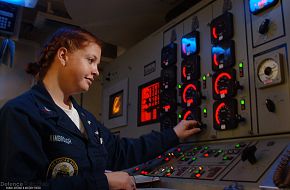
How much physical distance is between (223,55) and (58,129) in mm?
Answer: 1076

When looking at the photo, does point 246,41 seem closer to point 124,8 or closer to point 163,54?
point 163,54

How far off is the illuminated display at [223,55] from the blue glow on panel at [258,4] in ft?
0.70

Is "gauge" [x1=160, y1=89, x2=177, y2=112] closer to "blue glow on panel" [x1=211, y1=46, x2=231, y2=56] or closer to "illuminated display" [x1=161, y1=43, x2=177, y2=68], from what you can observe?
"illuminated display" [x1=161, y1=43, x2=177, y2=68]

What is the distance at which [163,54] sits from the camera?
93.0 inches

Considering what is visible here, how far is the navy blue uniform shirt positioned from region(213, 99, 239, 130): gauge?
0.75 m

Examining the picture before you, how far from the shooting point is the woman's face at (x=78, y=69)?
49.8 inches

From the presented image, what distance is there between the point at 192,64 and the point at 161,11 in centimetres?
91

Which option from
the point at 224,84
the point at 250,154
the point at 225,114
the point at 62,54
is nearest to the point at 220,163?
the point at 250,154

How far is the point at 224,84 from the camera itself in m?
1.74

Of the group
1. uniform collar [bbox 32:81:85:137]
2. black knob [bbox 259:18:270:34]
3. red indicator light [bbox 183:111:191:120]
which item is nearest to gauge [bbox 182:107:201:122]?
red indicator light [bbox 183:111:191:120]

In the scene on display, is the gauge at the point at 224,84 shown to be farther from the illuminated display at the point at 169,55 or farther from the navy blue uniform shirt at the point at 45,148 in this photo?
the navy blue uniform shirt at the point at 45,148

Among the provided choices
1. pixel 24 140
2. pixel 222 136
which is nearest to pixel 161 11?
pixel 222 136

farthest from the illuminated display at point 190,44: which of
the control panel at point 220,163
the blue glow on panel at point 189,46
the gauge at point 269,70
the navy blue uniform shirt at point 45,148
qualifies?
the navy blue uniform shirt at point 45,148

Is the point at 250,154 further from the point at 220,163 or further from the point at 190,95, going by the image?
the point at 190,95
